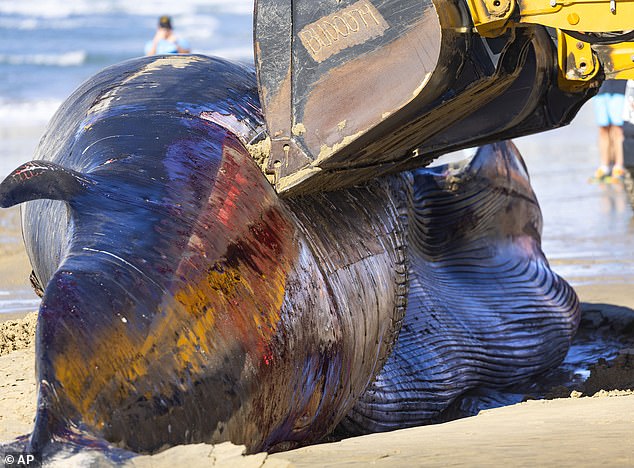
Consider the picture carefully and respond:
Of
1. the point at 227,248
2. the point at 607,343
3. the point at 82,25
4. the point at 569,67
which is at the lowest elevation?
the point at 607,343

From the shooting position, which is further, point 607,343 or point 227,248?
point 607,343

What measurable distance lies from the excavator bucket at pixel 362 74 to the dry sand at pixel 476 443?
75 cm

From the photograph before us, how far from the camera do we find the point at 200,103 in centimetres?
287

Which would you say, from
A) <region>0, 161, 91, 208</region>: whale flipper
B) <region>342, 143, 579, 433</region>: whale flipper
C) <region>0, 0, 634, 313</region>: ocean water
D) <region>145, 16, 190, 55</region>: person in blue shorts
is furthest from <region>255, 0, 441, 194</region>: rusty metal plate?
<region>145, 16, 190, 55</region>: person in blue shorts

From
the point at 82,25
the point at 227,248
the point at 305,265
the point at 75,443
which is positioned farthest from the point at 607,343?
the point at 82,25

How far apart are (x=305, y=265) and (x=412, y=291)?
1.36 m

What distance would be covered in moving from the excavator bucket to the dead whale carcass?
0.15 m

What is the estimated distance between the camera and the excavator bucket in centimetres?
252

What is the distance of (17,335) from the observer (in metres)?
4.11

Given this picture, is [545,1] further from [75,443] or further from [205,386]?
[75,443]

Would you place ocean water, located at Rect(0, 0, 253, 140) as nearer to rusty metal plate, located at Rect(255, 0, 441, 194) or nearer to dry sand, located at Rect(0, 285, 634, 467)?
rusty metal plate, located at Rect(255, 0, 441, 194)

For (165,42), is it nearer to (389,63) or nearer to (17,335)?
(17,335)

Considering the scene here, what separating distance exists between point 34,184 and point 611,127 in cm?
778
